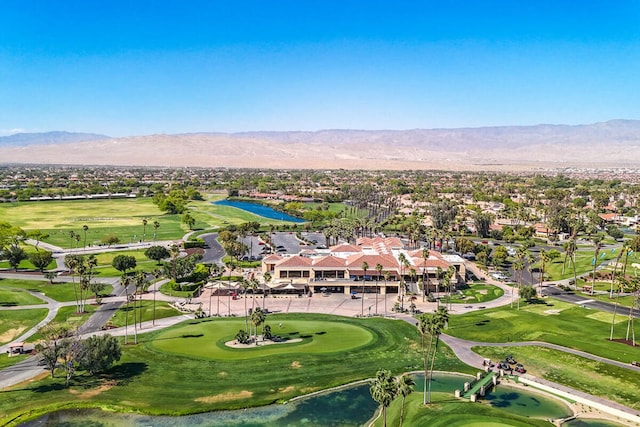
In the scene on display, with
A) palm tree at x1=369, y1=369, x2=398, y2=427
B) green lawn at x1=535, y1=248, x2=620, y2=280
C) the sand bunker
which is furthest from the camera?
green lawn at x1=535, y1=248, x2=620, y2=280

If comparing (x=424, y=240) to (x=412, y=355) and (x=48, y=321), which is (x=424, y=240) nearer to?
(x=412, y=355)

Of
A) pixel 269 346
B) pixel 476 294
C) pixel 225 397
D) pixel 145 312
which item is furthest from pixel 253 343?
pixel 476 294

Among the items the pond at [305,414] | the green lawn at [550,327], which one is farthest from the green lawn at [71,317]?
the green lawn at [550,327]

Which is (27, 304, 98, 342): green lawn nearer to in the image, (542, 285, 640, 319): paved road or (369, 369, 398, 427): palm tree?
(369, 369, 398, 427): palm tree

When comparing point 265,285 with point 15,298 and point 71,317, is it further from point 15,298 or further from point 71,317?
point 15,298

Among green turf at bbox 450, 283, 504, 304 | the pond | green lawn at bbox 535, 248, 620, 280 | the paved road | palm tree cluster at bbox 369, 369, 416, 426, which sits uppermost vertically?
palm tree cluster at bbox 369, 369, 416, 426

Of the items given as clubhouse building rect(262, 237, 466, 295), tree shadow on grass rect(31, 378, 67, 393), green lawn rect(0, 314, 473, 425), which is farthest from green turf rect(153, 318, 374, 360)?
clubhouse building rect(262, 237, 466, 295)
